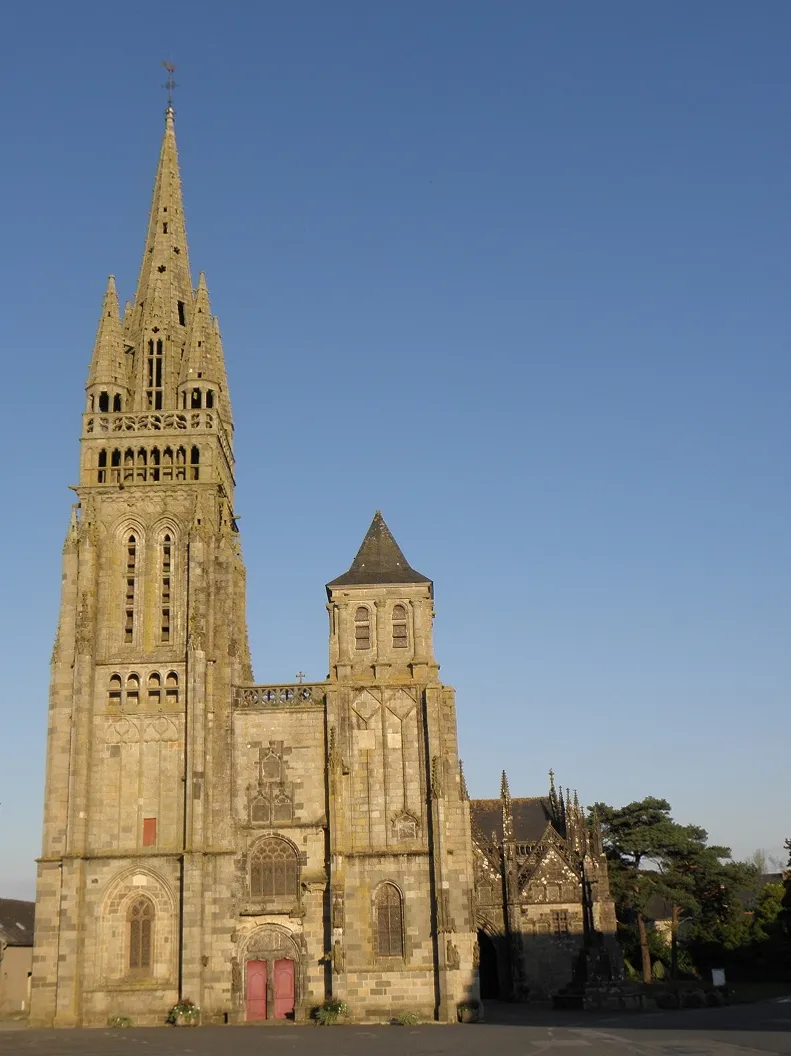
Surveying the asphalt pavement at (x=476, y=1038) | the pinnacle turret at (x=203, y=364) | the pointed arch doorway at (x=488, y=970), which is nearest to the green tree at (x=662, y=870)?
the pointed arch doorway at (x=488, y=970)

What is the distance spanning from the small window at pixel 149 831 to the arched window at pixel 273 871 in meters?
4.17

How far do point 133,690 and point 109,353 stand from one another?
55.7 ft

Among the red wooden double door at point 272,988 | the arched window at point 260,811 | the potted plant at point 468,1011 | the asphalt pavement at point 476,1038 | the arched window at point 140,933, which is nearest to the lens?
the asphalt pavement at point 476,1038

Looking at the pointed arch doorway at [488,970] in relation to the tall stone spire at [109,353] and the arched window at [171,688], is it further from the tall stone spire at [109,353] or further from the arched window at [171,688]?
the tall stone spire at [109,353]

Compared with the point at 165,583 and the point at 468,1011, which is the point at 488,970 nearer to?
the point at 468,1011

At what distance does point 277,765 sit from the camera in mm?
45281

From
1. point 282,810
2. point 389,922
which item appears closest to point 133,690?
point 282,810

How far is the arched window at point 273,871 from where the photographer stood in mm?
43562

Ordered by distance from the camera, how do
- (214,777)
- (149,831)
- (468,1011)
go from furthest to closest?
(214,777) < (149,831) < (468,1011)

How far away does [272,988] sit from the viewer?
140ft

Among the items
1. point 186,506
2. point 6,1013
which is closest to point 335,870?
point 186,506

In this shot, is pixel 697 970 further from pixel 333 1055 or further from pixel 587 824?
pixel 333 1055

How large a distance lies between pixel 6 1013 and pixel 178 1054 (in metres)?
30.4

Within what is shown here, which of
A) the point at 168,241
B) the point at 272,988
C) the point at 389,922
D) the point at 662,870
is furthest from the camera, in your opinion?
the point at 662,870
